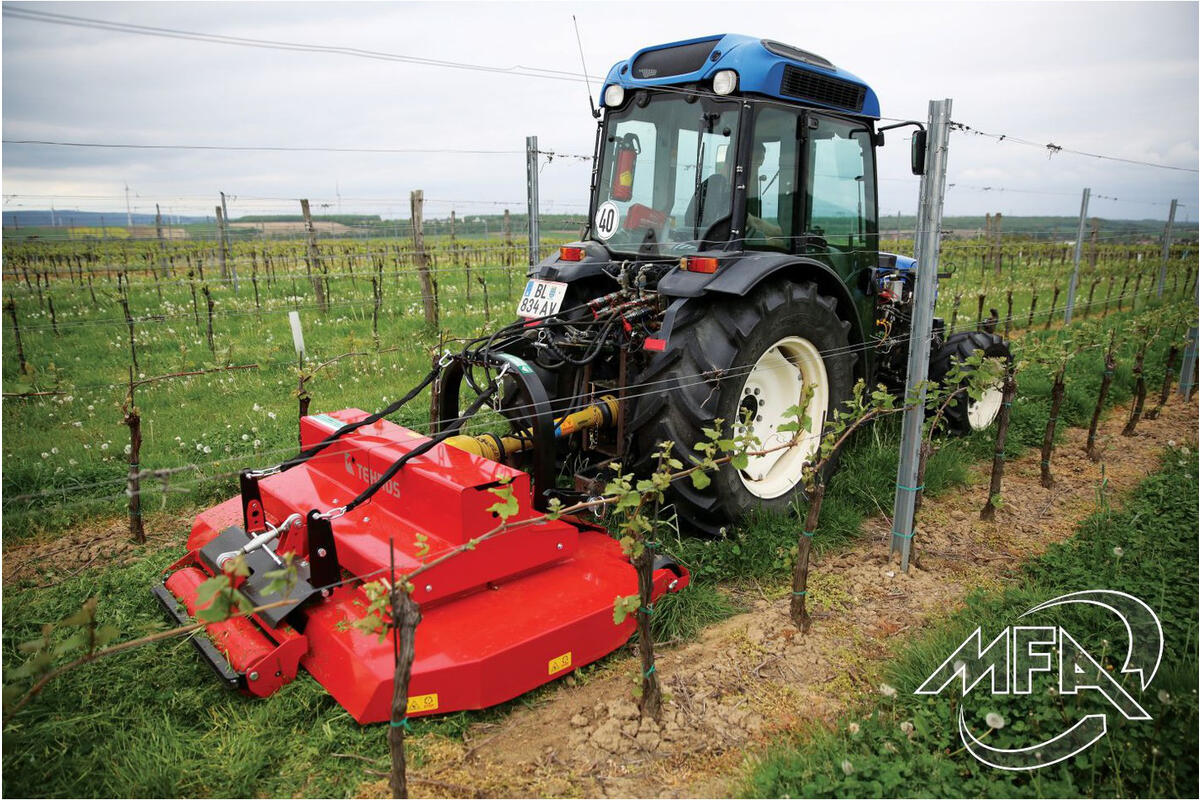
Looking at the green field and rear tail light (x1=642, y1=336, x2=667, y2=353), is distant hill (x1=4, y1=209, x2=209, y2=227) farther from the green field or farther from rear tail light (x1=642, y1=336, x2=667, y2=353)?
rear tail light (x1=642, y1=336, x2=667, y2=353)

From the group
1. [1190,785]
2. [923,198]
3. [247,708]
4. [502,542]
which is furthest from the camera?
[923,198]

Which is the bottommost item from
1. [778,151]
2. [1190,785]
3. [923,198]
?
[1190,785]

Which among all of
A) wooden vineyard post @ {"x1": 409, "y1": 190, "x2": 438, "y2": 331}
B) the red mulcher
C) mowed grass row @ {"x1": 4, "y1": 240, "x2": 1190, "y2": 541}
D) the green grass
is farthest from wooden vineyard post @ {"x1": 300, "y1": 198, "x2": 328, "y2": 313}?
the green grass

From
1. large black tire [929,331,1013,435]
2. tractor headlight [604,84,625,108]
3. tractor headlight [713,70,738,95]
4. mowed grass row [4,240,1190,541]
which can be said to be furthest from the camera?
large black tire [929,331,1013,435]

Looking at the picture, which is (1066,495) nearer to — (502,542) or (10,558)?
(502,542)

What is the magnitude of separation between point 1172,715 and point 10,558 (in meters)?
5.53

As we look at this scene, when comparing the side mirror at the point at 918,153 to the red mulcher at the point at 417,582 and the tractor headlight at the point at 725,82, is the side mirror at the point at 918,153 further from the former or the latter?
the red mulcher at the point at 417,582

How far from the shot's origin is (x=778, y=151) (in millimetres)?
4426

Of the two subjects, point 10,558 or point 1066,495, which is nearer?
point 10,558

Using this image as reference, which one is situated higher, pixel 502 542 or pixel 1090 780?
pixel 502 542

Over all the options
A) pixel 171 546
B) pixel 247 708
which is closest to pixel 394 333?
pixel 171 546

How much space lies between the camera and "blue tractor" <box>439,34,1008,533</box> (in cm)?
389

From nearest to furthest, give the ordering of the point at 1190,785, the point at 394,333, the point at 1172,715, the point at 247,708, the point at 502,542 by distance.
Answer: the point at 1190,785 < the point at 1172,715 < the point at 247,708 < the point at 502,542 < the point at 394,333

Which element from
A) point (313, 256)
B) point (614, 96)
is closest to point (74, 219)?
point (313, 256)
